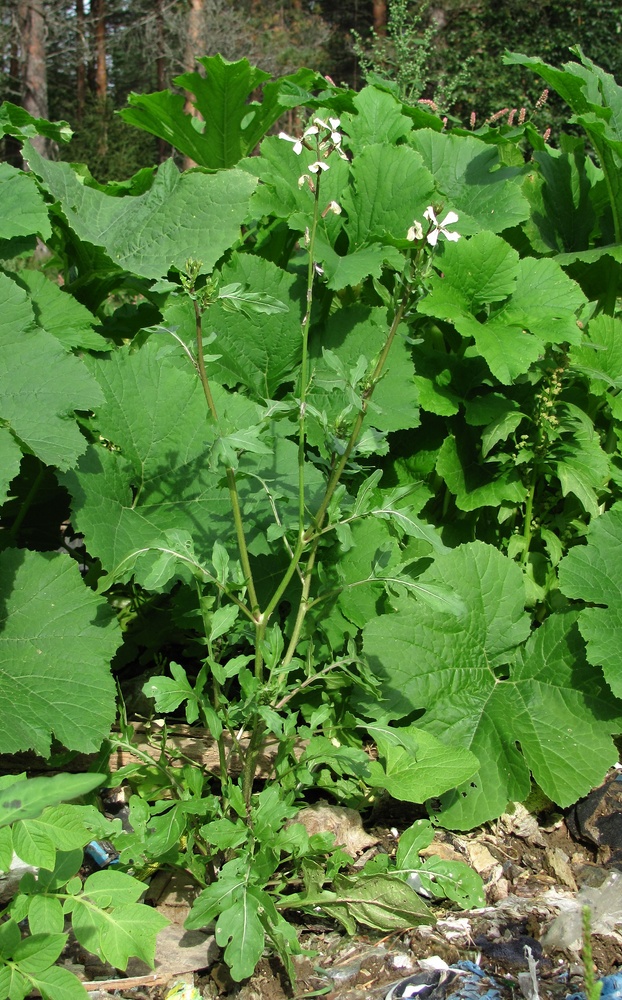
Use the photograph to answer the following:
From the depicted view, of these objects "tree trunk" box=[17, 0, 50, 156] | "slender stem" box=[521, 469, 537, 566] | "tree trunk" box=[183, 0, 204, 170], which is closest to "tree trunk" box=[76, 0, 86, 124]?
"tree trunk" box=[183, 0, 204, 170]

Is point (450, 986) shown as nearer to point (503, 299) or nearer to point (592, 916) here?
point (592, 916)

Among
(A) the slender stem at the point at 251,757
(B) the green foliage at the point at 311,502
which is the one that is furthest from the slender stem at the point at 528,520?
(A) the slender stem at the point at 251,757

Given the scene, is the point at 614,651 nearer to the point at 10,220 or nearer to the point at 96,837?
the point at 96,837

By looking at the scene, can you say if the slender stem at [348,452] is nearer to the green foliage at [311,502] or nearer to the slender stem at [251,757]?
the green foliage at [311,502]

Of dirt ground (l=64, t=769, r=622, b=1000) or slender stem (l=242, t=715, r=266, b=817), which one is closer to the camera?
dirt ground (l=64, t=769, r=622, b=1000)

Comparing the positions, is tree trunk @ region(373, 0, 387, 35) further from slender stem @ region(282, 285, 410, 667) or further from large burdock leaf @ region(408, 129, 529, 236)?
slender stem @ region(282, 285, 410, 667)

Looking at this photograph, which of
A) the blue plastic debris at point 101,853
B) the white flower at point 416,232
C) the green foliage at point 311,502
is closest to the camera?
the white flower at point 416,232
